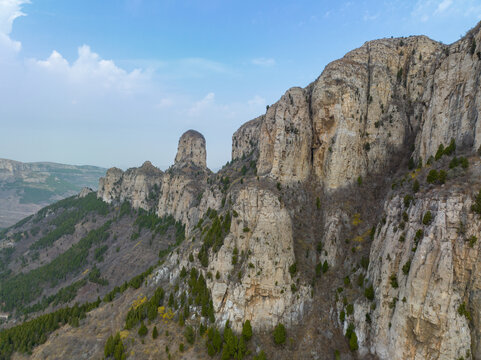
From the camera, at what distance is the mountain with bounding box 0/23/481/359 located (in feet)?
118

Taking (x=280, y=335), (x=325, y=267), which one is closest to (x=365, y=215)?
(x=325, y=267)

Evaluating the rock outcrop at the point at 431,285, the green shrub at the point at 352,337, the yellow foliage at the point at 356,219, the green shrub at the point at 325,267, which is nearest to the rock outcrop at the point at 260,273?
the green shrub at the point at 325,267

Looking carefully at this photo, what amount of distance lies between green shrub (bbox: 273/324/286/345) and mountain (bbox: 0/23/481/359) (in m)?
0.69

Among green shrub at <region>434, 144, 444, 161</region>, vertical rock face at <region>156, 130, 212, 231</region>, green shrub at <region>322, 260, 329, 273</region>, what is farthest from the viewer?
vertical rock face at <region>156, 130, 212, 231</region>

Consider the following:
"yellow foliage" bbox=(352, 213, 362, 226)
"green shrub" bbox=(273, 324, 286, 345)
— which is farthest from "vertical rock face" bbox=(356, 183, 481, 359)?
"yellow foliage" bbox=(352, 213, 362, 226)

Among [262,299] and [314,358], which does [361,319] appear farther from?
[262,299]

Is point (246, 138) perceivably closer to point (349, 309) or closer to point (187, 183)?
point (187, 183)

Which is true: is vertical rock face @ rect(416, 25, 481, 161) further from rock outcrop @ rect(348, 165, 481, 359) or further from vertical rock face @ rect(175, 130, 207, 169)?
vertical rock face @ rect(175, 130, 207, 169)

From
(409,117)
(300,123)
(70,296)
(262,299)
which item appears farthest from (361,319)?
(70,296)

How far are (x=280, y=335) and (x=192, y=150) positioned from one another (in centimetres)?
12349

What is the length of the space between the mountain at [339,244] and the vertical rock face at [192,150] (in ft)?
236

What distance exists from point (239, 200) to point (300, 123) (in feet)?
87.6

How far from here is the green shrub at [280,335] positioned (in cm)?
4753

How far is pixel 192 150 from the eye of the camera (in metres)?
156
